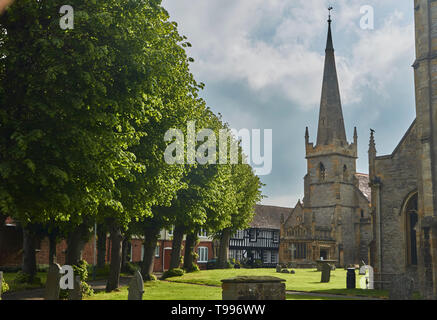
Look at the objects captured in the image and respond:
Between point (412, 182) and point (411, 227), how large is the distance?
108 inches

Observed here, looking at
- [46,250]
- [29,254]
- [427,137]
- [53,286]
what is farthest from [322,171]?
[53,286]

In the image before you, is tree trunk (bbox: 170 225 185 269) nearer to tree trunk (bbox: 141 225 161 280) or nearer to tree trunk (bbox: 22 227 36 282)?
tree trunk (bbox: 141 225 161 280)

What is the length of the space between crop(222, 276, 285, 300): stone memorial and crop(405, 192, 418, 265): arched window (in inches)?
678

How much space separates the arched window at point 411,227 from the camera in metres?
29.1

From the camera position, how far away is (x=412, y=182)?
29.2 metres

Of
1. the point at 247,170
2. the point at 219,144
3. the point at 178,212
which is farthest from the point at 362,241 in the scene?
the point at 178,212

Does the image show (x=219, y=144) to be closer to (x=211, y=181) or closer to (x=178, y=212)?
(x=211, y=181)

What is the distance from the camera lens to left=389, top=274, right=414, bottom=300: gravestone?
67.7 feet

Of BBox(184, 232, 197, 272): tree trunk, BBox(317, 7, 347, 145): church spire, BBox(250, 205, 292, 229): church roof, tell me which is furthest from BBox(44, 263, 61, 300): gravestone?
BBox(250, 205, 292, 229): church roof

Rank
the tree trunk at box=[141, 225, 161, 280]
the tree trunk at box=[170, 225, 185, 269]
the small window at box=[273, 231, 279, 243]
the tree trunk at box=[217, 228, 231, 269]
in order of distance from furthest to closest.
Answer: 1. the small window at box=[273, 231, 279, 243]
2. the tree trunk at box=[217, 228, 231, 269]
3. the tree trunk at box=[170, 225, 185, 269]
4. the tree trunk at box=[141, 225, 161, 280]

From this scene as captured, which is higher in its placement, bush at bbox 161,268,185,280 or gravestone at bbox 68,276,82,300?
gravestone at bbox 68,276,82,300
